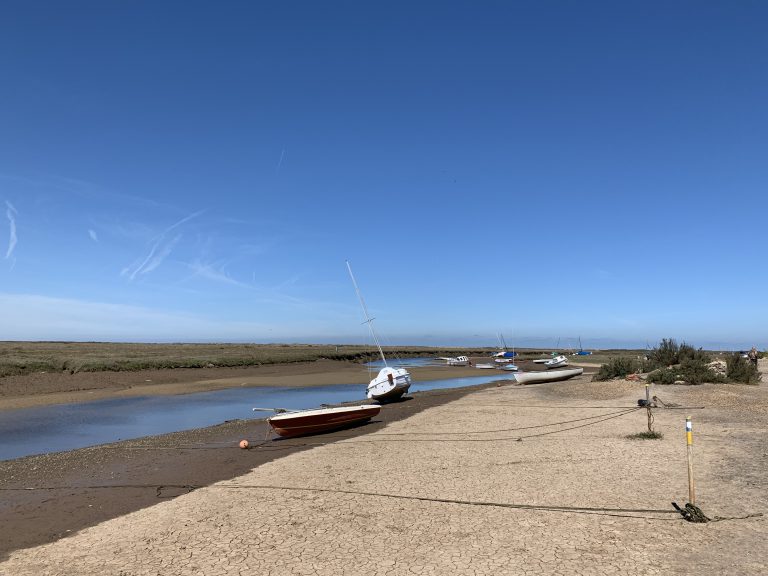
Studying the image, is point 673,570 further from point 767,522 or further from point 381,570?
Answer: point 381,570

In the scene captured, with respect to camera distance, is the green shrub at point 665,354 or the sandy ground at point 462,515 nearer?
the sandy ground at point 462,515

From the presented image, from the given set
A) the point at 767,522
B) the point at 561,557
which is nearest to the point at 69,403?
the point at 561,557

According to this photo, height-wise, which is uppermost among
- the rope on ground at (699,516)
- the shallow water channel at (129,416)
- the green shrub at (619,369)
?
the green shrub at (619,369)

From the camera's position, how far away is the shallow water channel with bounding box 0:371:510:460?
2020 centimetres

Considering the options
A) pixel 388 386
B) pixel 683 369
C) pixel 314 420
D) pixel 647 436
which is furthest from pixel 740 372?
pixel 314 420

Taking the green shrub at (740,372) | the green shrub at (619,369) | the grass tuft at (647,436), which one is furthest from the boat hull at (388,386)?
the green shrub at (740,372)

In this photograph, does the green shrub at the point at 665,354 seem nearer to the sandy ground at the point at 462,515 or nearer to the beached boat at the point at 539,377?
the beached boat at the point at 539,377

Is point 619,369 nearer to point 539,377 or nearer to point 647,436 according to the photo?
point 539,377

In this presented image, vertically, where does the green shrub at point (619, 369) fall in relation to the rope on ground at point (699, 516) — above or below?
above

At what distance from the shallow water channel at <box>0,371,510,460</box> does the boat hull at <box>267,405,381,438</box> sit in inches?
279

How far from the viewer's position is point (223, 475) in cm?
1331

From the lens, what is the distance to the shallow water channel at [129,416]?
2020 cm

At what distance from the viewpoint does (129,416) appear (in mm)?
26594

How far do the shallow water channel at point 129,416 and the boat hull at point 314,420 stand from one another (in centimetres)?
709
